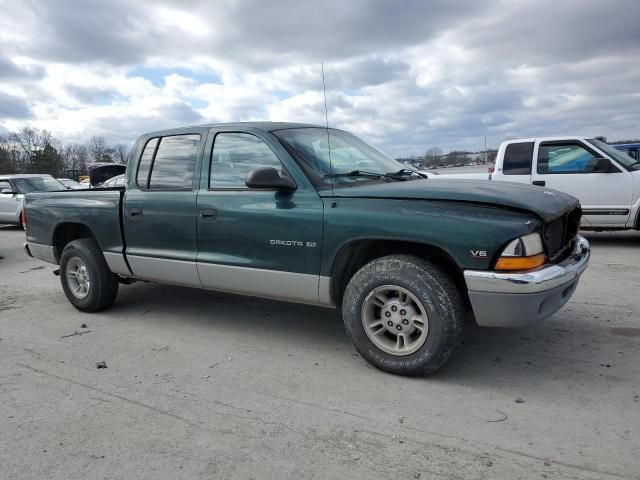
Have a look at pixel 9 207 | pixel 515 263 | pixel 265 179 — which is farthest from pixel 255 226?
pixel 9 207

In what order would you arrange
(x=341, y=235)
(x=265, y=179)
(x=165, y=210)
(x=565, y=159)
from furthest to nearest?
1. (x=565, y=159)
2. (x=165, y=210)
3. (x=265, y=179)
4. (x=341, y=235)

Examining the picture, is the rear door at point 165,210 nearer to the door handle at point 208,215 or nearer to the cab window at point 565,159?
the door handle at point 208,215

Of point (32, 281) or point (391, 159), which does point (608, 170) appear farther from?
point (32, 281)

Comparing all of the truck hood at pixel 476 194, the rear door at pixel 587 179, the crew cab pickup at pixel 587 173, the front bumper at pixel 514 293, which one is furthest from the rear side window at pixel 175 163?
the rear door at pixel 587 179

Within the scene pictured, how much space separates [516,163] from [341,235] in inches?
253

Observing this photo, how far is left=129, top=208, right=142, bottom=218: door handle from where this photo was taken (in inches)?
189

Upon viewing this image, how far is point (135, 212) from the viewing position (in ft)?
15.8

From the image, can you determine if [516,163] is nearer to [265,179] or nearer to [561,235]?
[561,235]

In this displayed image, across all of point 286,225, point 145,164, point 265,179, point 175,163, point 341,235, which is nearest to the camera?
point 341,235

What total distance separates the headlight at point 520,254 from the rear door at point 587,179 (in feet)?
20.2

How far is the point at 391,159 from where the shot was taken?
5035 millimetres

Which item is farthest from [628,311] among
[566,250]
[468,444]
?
[468,444]

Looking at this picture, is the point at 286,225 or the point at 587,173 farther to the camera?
the point at 587,173

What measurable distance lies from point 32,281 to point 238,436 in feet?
19.1
